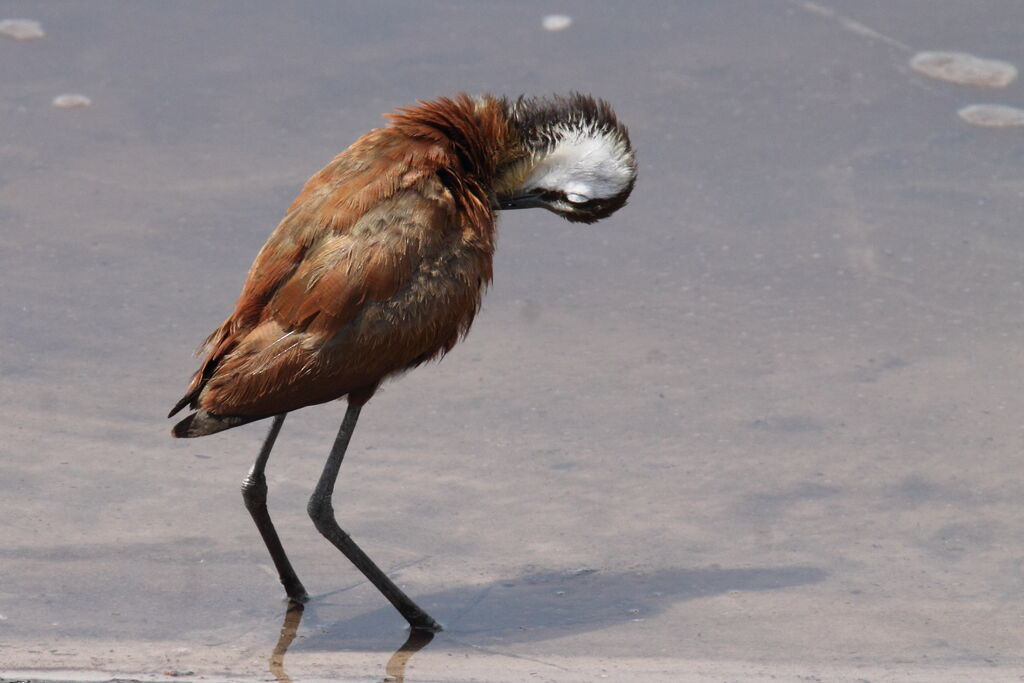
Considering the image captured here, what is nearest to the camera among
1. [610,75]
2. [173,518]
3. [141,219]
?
[173,518]

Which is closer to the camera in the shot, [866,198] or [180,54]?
[866,198]

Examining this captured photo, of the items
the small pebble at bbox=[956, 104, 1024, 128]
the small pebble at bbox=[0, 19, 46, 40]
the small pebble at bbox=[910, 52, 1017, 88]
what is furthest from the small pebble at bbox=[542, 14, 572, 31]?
the small pebble at bbox=[0, 19, 46, 40]

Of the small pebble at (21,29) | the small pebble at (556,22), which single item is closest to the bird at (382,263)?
the small pebble at (556,22)

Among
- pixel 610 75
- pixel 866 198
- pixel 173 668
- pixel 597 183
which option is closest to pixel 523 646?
pixel 173 668

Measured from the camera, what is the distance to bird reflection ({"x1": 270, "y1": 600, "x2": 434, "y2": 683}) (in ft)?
14.0

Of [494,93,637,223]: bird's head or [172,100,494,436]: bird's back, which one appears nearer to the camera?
[172,100,494,436]: bird's back

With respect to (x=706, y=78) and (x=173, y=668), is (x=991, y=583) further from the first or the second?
(x=706, y=78)

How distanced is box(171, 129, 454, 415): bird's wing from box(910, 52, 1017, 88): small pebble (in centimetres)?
426

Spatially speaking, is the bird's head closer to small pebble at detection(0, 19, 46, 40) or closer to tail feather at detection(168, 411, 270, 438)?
tail feather at detection(168, 411, 270, 438)

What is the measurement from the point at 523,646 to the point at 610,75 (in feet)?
13.5

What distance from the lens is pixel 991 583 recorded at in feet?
15.6

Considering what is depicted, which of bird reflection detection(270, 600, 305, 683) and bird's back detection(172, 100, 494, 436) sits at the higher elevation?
bird's back detection(172, 100, 494, 436)

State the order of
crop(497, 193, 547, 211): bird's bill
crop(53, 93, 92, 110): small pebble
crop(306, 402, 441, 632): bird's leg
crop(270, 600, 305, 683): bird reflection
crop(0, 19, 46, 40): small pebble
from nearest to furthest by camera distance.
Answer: crop(270, 600, 305, 683): bird reflection, crop(306, 402, 441, 632): bird's leg, crop(497, 193, 547, 211): bird's bill, crop(53, 93, 92, 110): small pebble, crop(0, 19, 46, 40): small pebble

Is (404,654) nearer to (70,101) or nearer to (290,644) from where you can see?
(290,644)
